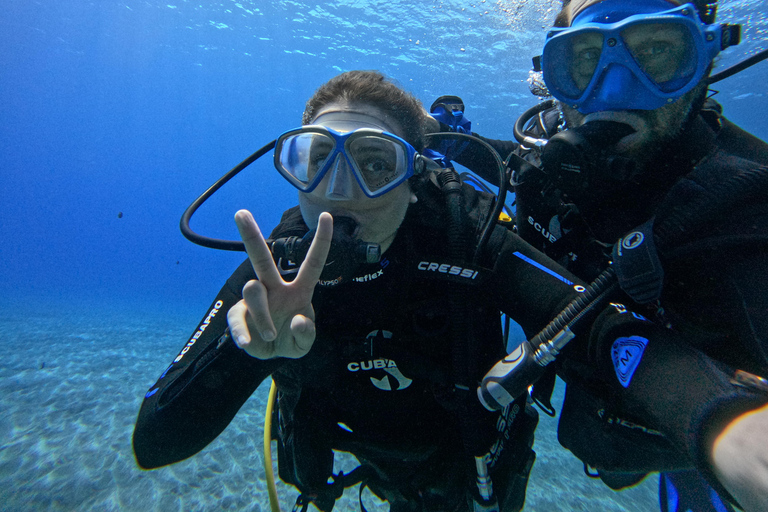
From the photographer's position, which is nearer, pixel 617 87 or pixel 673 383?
pixel 673 383

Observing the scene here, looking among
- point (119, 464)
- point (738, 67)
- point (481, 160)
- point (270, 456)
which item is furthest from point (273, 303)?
point (119, 464)

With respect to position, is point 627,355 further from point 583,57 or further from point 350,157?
point 583,57

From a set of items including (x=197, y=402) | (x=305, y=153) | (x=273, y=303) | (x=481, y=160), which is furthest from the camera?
(x=481, y=160)

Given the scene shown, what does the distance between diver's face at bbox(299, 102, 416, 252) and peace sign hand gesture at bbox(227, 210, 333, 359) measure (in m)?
0.51

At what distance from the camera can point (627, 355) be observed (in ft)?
4.94

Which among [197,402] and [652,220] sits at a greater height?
[652,220]

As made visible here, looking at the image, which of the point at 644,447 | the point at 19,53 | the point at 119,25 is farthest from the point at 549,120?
the point at 19,53

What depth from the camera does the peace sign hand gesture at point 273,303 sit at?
1.36 meters

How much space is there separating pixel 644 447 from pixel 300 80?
41.1m

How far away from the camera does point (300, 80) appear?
118ft

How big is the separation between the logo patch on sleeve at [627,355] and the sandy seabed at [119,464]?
Answer: 16.4ft

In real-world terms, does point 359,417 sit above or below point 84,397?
above

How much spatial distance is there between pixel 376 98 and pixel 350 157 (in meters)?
0.52

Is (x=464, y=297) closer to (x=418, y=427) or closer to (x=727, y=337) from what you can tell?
(x=418, y=427)
